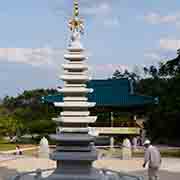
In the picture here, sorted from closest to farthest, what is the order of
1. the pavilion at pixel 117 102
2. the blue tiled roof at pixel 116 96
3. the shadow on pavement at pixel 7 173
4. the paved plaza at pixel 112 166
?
the shadow on pavement at pixel 7 173 < the paved plaza at pixel 112 166 < the pavilion at pixel 117 102 < the blue tiled roof at pixel 116 96

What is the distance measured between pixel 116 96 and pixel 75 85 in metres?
35.0

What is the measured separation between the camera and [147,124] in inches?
2007

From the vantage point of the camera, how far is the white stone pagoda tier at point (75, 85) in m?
15.9

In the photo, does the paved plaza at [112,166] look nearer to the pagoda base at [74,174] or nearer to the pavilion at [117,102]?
the pagoda base at [74,174]

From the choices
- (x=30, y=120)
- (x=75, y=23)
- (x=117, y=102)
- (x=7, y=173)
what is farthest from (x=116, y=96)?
(x=75, y=23)

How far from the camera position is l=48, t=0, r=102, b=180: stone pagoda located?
50.8ft

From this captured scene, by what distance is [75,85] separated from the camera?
1611 centimetres

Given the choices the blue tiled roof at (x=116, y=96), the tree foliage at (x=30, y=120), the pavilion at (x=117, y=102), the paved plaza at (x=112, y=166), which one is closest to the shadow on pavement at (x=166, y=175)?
the paved plaza at (x=112, y=166)

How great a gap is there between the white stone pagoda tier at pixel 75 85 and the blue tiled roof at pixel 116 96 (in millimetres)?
33922

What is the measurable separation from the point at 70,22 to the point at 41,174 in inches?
182

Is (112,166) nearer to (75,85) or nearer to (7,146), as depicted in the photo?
(75,85)

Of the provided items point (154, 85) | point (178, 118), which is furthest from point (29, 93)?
point (178, 118)

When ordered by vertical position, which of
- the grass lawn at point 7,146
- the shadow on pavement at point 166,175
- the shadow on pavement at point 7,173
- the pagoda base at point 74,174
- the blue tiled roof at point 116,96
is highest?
the blue tiled roof at point 116,96

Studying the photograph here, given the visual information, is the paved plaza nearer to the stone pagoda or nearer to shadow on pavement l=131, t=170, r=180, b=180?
shadow on pavement l=131, t=170, r=180, b=180
